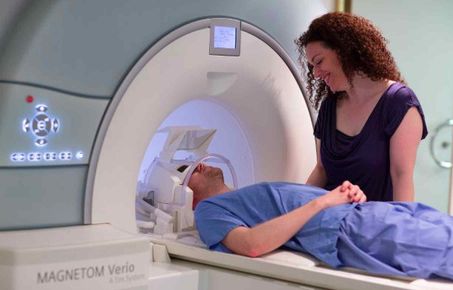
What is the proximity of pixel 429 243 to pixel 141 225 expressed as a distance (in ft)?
2.57

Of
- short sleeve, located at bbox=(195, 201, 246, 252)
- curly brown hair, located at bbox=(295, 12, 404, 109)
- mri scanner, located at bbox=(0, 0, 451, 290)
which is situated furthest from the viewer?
curly brown hair, located at bbox=(295, 12, 404, 109)

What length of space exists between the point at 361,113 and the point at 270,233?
0.56 metres

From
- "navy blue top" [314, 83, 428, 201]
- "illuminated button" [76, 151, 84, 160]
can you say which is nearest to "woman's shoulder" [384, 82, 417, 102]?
"navy blue top" [314, 83, 428, 201]

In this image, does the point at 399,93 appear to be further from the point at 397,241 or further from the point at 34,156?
the point at 34,156

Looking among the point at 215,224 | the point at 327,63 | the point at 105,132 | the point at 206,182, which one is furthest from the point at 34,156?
the point at 327,63

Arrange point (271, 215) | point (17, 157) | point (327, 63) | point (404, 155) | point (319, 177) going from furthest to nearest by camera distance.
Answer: point (319, 177)
point (327, 63)
point (404, 155)
point (271, 215)
point (17, 157)

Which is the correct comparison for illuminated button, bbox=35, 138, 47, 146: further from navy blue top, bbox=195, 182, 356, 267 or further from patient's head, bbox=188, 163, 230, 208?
patient's head, bbox=188, 163, 230, 208

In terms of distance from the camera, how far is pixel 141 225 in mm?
1872

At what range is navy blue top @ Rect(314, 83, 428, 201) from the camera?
6.11 ft

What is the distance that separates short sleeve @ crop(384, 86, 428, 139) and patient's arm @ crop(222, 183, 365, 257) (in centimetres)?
38

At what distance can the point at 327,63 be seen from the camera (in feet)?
6.33

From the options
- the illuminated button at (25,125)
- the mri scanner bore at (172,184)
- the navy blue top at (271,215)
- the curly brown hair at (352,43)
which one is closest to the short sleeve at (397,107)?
the curly brown hair at (352,43)

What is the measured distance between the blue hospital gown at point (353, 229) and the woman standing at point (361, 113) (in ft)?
0.85

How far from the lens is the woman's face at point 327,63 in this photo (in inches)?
76.1
